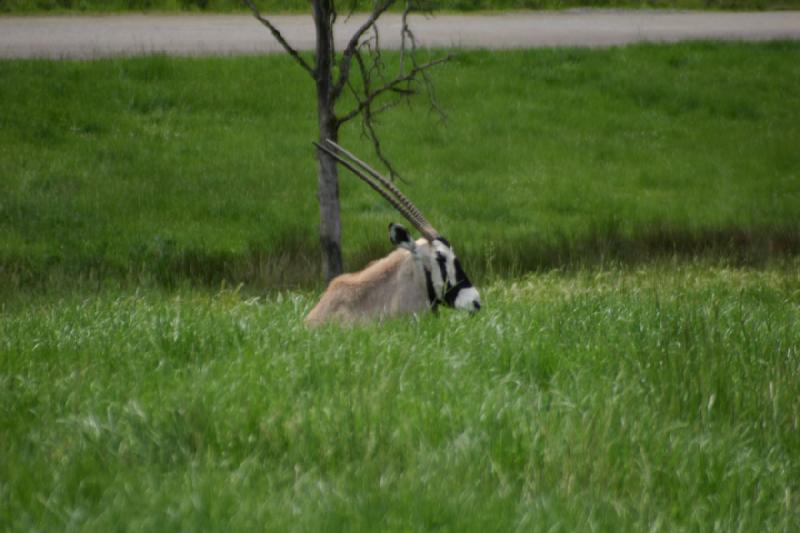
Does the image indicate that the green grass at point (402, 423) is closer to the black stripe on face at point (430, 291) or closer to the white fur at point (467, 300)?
the white fur at point (467, 300)

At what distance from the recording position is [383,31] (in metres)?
21.2

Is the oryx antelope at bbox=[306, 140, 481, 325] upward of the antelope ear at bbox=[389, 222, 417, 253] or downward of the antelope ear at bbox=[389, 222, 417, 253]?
downward

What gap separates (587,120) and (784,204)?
137 inches

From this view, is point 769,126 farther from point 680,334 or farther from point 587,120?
point 680,334

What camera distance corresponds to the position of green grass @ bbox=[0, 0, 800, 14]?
73.0 feet

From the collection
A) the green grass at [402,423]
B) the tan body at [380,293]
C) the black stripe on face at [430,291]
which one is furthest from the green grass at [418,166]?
the green grass at [402,423]

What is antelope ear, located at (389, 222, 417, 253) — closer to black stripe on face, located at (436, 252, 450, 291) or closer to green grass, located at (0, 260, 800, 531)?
black stripe on face, located at (436, 252, 450, 291)

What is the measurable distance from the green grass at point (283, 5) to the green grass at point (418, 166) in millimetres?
4590

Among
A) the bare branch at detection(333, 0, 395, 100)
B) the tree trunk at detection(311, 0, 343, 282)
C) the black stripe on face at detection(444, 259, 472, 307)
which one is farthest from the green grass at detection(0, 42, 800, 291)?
the black stripe on face at detection(444, 259, 472, 307)

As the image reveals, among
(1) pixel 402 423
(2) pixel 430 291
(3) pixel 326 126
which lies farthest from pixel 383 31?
(1) pixel 402 423

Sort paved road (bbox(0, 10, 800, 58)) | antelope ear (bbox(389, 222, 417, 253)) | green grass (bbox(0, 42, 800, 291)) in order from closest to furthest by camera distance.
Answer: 1. antelope ear (bbox(389, 222, 417, 253))
2. green grass (bbox(0, 42, 800, 291))
3. paved road (bbox(0, 10, 800, 58))

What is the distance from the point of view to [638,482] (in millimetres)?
4574

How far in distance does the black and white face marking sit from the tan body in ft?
0.21

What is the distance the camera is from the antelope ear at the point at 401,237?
7496mm
